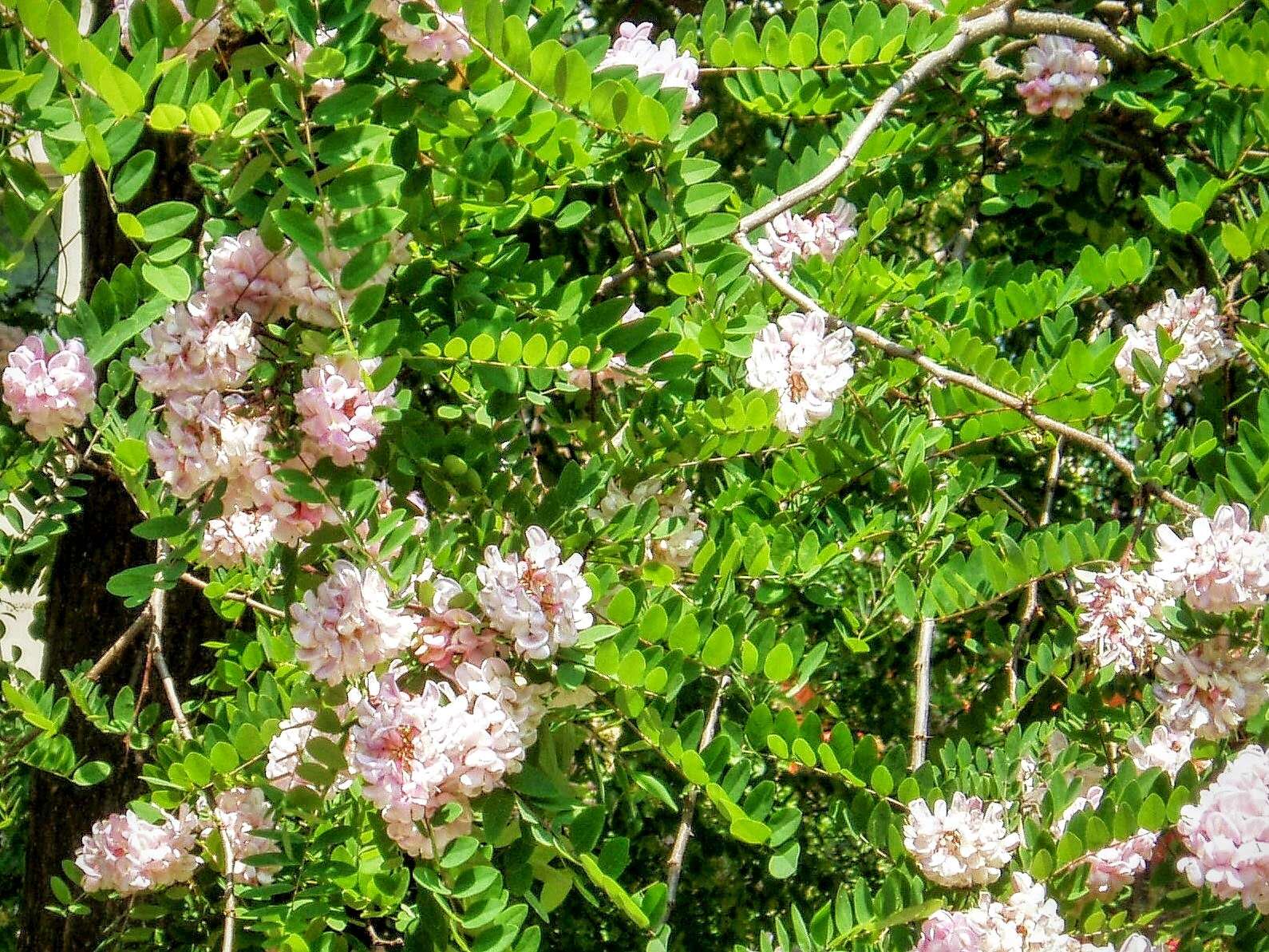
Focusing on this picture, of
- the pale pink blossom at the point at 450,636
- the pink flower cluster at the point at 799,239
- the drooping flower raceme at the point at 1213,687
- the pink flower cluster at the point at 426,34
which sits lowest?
the drooping flower raceme at the point at 1213,687

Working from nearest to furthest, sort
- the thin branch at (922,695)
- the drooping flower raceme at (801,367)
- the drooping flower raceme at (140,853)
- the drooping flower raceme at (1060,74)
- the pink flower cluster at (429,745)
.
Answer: the pink flower cluster at (429,745)
the drooping flower raceme at (801,367)
the drooping flower raceme at (140,853)
the thin branch at (922,695)
the drooping flower raceme at (1060,74)

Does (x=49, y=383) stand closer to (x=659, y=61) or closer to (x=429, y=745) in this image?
(x=429, y=745)

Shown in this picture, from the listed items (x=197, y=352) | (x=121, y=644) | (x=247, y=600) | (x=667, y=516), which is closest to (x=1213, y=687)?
(x=667, y=516)

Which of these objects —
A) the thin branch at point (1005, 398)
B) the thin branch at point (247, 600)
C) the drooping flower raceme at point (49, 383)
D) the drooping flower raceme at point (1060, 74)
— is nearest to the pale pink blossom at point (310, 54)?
the drooping flower raceme at point (49, 383)

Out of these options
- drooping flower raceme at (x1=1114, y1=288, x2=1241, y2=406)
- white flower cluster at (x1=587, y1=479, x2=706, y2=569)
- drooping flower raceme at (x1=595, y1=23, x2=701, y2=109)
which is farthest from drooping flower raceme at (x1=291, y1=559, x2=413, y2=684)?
drooping flower raceme at (x1=1114, y1=288, x2=1241, y2=406)

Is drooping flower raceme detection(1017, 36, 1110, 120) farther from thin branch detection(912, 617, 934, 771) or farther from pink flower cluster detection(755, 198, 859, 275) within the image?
thin branch detection(912, 617, 934, 771)

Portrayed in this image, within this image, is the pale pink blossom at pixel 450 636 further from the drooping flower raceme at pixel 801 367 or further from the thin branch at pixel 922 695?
the thin branch at pixel 922 695

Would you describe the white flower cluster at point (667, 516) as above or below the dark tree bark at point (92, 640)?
above
